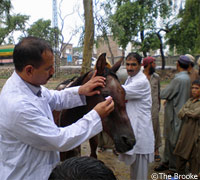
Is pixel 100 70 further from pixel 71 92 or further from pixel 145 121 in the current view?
pixel 145 121

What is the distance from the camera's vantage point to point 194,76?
4.22m

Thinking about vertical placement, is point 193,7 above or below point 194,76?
above

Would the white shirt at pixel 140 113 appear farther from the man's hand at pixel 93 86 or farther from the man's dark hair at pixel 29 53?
the man's dark hair at pixel 29 53

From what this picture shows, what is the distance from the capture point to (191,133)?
12.1 feet

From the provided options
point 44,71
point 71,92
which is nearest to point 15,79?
point 44,71

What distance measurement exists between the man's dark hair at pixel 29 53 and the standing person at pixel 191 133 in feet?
9.48

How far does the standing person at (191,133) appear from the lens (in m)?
3.61

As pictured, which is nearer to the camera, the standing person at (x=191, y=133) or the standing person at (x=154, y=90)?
the standing person at (x=191, y=133)

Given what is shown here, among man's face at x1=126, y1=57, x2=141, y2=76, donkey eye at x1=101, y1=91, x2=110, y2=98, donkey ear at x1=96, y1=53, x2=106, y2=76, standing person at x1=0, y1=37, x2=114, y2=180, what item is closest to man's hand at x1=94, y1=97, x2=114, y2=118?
standing person at x1=0, y1=37, x2=114, y2=180

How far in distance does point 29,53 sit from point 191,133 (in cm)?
315

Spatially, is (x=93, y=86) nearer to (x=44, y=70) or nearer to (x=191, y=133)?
(x=44, y=70)

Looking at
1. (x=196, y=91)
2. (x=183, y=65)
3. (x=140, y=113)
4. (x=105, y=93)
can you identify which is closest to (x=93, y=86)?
(x=105, y=93)

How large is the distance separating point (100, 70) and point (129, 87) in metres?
0.86

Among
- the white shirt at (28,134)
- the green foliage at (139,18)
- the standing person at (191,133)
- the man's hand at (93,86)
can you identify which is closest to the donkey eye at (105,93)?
the man's hand at (93,86)
